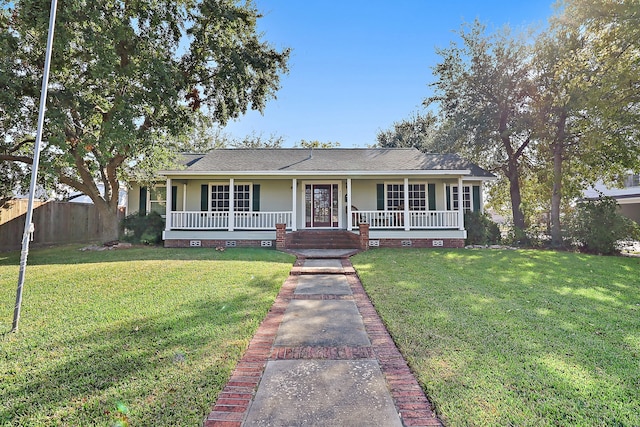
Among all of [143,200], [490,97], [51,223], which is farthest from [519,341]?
[51,223]

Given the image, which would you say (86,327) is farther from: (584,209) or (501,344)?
(584,209)

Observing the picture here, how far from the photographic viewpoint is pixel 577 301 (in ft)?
17.2

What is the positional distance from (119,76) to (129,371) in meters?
10.5

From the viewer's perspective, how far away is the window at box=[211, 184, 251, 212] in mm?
13781

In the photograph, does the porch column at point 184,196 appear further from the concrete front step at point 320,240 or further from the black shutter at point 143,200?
the concrete front step at point 320,240

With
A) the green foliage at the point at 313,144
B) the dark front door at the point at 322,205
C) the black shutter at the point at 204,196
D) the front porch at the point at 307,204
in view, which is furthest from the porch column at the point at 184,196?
the green foliage at the point at 313,144

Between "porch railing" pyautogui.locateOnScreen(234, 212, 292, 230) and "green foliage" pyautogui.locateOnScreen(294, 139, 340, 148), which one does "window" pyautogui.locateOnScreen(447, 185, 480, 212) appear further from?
"green foliage" pyautogui.locateOnScreen(294, 139, 340, 148)

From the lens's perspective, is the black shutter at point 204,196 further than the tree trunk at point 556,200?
Yes

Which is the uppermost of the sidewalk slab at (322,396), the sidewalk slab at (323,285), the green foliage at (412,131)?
the green foliage at (412,131)

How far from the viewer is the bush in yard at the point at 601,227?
37.9 feet

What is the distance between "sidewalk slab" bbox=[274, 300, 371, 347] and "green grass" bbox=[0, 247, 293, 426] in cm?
43

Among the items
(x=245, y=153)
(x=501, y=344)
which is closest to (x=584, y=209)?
(x=501, y=344)

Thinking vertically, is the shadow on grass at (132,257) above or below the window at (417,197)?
below

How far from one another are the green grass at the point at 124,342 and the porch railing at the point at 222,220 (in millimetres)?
5303
